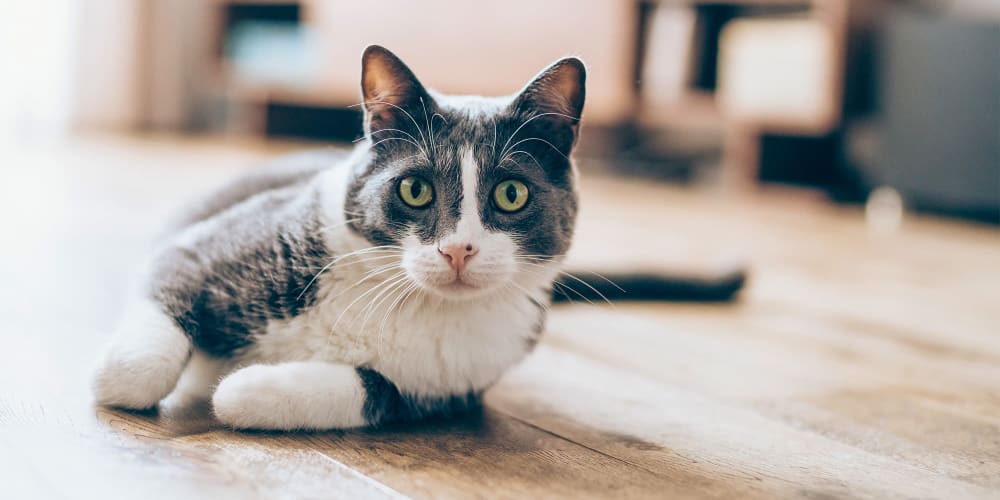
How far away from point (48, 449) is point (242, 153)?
355 centimetres

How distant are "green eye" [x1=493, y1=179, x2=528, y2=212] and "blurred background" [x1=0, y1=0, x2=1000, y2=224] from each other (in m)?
2.41

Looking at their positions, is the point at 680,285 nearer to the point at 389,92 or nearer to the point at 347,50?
the point at 389,92

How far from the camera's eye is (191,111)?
5.64 metres

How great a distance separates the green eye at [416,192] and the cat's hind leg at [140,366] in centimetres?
27

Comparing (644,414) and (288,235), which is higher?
(288,235)

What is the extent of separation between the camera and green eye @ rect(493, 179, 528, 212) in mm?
947

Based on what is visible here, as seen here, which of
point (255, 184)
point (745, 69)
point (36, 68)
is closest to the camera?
point (255, 184)

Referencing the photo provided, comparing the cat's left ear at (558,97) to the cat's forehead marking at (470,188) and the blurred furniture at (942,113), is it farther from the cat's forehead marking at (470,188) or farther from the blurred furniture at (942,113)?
the blurred furniture at (942,113)

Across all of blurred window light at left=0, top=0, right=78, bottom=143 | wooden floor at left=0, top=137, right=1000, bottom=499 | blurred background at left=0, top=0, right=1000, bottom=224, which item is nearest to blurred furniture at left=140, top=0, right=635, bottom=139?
blurred background at left=0, top=0, right=1000, bottom=224

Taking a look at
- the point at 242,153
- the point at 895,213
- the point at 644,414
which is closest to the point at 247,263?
the point at 644,414

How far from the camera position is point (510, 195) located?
3.13ft

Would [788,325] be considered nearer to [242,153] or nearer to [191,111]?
[242,153]

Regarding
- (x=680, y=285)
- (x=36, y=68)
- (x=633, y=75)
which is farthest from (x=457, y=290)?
(x=36, y=68)

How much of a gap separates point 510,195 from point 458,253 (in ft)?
0.31
